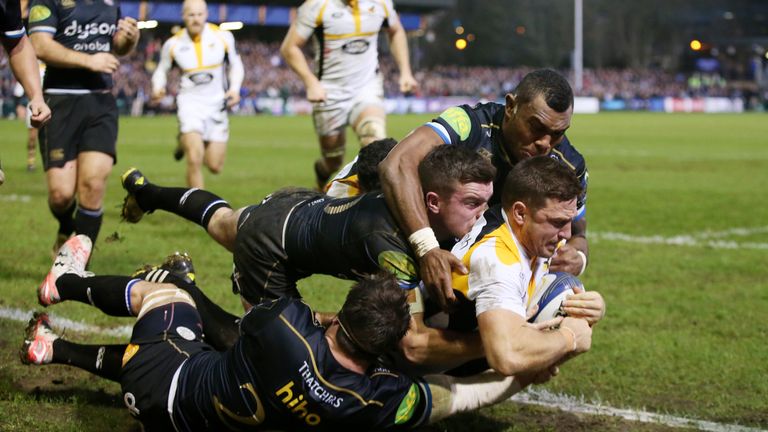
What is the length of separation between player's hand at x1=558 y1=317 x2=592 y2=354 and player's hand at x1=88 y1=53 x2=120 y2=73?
5.05m

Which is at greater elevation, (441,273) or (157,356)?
(441,273)

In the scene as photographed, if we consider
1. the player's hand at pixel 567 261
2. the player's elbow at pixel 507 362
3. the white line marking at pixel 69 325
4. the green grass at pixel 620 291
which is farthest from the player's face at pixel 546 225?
the white line marking at pixel 69 325

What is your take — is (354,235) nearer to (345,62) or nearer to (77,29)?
(77,29)

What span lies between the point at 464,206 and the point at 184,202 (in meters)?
2.30

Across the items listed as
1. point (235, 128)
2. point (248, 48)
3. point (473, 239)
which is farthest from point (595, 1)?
point (473, 239)

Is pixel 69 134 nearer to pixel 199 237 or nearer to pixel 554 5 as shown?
pixel 199 237

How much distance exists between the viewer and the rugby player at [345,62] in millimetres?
11188

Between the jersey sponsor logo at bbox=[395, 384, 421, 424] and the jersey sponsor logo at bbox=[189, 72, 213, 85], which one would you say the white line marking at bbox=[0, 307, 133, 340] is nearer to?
the jersey sponsor logo at bbox=[395, 384, 421, 424]

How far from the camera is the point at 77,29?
29.0ft

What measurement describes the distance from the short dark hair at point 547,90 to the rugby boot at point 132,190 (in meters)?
2.82

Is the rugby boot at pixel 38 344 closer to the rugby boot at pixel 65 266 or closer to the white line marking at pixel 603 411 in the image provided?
the rugby boot at pixel 65 266

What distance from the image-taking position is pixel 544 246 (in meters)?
4.86

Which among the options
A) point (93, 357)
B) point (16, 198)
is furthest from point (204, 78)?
point (93, 357)

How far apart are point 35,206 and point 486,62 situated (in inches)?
3666
